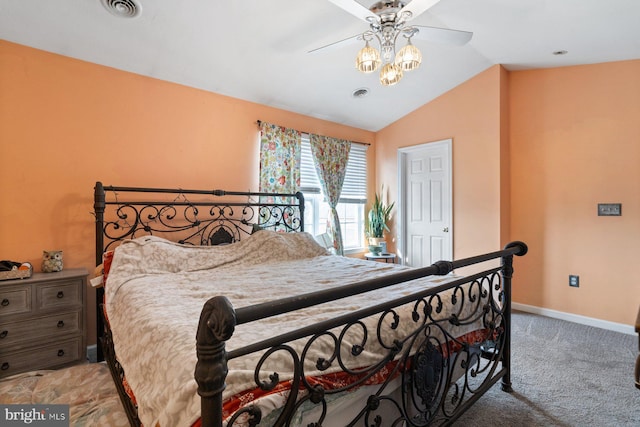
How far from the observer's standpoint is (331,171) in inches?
167

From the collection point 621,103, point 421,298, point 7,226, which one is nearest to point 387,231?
point 621,103

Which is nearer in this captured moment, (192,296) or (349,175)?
(192,296)

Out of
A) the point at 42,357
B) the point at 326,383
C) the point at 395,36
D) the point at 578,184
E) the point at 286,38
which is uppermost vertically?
the point at 286,38

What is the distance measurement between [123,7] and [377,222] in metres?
3.71

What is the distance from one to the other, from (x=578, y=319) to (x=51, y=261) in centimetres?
497

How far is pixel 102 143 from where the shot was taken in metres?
2.70

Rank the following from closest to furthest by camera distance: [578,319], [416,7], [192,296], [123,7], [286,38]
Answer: [192,296] → [416,7] → [123,7] → [286,38] → [578,319]

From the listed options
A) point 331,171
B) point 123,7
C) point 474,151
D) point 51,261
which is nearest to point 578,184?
point 474,151

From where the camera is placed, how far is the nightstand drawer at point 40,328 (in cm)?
207

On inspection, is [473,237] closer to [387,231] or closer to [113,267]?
[387,231]

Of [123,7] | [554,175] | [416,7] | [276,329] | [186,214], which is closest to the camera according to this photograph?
[276,329]

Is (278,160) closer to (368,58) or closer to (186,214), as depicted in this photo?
(186,214)

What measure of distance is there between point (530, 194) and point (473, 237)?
81 centimetres

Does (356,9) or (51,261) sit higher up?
(356,9)
